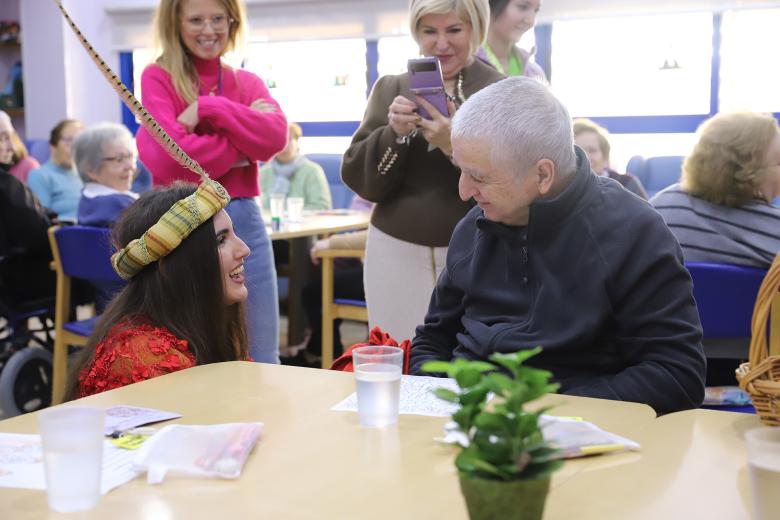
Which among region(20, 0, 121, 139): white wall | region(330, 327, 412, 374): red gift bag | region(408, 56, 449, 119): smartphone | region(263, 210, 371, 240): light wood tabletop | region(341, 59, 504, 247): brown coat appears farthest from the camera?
region(20, 0, 121, 139): white wall

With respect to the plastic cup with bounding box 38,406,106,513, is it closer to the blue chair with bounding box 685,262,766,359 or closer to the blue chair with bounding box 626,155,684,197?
the blue chair with bounding box 685,262,766,359

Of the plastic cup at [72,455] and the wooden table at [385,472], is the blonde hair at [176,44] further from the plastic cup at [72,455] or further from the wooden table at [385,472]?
the plastic cup at [72,455]

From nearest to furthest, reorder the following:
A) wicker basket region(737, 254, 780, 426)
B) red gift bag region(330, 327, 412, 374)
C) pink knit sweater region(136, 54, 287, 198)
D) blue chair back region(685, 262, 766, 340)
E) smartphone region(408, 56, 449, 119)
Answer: wicker basket region(737, 254, 780, 426)
red gift bag region(330, 327, 412, 374)
blue chair back region(685, 262, 766, 340)
smartphone region(408, 56, 449, 119)
pink knit sweater region(136, 54, 287, 198)

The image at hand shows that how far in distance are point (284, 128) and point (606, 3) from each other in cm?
447

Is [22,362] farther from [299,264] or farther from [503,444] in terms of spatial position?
[503,444]

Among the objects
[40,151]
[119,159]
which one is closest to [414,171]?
[119,159]

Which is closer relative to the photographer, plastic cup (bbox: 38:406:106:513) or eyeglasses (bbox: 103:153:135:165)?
plastic cup (bbox: 38:406:106:513)

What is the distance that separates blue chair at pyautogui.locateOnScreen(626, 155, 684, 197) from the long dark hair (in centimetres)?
424

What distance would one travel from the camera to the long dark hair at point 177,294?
1876mm

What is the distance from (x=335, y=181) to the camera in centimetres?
668

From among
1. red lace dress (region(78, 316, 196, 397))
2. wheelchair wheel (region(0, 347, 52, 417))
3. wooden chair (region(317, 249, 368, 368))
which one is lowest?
wheelchair wheel (region(0, 347, 52, 417))

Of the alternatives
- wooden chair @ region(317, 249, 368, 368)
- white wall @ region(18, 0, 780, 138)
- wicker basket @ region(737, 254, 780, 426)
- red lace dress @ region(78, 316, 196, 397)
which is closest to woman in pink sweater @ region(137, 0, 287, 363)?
red lace dress @ region(78, 316, 196, 397)

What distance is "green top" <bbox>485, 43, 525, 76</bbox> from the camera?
9.30ft

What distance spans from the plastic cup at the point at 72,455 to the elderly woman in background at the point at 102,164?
2760 millimetres
